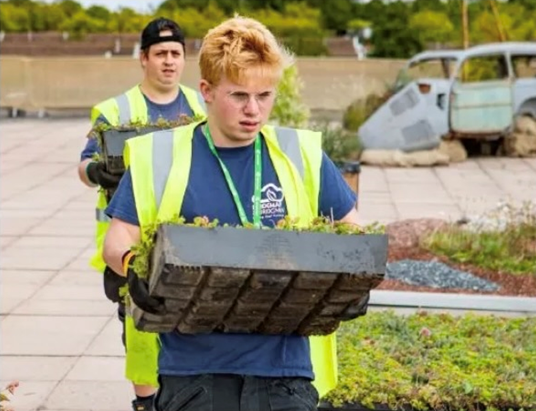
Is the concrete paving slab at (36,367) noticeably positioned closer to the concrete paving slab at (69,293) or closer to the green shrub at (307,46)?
the concrete paving slab at (69,293)

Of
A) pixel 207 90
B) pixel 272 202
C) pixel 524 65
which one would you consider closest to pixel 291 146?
pixel 272 202

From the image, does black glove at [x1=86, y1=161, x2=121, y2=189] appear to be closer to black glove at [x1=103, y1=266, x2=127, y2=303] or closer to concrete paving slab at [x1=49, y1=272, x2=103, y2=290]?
black glove at [x1=103, y1=266, x2=127, y2=303]

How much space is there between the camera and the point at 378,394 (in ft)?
18.7

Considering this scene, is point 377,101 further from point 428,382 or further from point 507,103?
point 428,382

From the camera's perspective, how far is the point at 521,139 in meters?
19.8

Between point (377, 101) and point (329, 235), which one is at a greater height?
point (329, 235)

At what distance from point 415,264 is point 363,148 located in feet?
31.6

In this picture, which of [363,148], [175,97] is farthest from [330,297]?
[363,148]

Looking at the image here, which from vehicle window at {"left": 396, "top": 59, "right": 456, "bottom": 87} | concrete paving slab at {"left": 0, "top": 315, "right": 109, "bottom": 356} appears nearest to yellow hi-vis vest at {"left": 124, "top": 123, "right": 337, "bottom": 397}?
concrete paving slab at {"left": 0, "top": 315, "right": 109, "bottom": 356}

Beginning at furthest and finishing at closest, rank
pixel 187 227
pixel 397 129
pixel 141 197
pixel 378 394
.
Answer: pixel 397 129
pixel 378 394
pixel 141 197
pixel 187 227

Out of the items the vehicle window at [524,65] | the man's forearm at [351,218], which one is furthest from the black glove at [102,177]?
the vehicle window at [524,65]

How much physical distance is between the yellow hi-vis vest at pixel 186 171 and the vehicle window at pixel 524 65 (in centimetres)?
1732

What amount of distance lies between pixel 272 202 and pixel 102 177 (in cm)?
191

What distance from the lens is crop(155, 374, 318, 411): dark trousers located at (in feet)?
11.6
